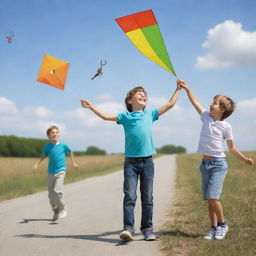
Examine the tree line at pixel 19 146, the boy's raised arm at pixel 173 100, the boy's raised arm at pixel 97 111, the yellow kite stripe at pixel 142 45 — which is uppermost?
the yellow kite stripe at pixel 142 45

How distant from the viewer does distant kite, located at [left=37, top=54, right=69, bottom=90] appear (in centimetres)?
621

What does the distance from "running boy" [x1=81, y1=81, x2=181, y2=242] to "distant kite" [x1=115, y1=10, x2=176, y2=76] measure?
0.54 meters

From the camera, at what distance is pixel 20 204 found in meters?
9.49

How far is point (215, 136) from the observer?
5324 millimetres

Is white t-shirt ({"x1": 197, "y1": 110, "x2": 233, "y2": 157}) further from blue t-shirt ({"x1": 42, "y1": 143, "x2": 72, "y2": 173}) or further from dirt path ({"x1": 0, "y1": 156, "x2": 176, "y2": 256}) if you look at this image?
blue t-shirt ({"x1": 42, "y1": 143, "x2": 72, "y2": 173})

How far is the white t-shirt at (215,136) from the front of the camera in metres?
5.34

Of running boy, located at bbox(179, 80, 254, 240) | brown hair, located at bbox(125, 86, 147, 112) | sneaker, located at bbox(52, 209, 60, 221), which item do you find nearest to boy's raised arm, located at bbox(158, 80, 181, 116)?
brown hair, located at bbox(125, 86, 147, 112)

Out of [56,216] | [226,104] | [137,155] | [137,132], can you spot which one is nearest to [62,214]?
[56,216]

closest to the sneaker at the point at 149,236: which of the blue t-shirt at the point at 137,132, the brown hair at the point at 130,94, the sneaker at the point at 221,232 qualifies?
the sneaker at the point at 221,232

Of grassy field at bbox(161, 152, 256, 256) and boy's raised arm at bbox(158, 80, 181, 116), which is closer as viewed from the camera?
grassy field at bbox(161, 152, 256, 256)

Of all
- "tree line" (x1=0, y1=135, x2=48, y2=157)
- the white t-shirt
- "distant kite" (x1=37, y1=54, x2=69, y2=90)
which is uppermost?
"distant kite" (x1=37, y1=54, x2=69, y2=90)

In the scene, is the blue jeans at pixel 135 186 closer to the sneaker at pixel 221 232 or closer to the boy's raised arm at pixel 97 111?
the boy's raised arm at pixel 97 111

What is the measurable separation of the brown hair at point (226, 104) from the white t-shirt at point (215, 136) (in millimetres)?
121

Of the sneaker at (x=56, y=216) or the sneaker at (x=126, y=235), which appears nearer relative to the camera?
the sneaker at (x=126, y=235)
